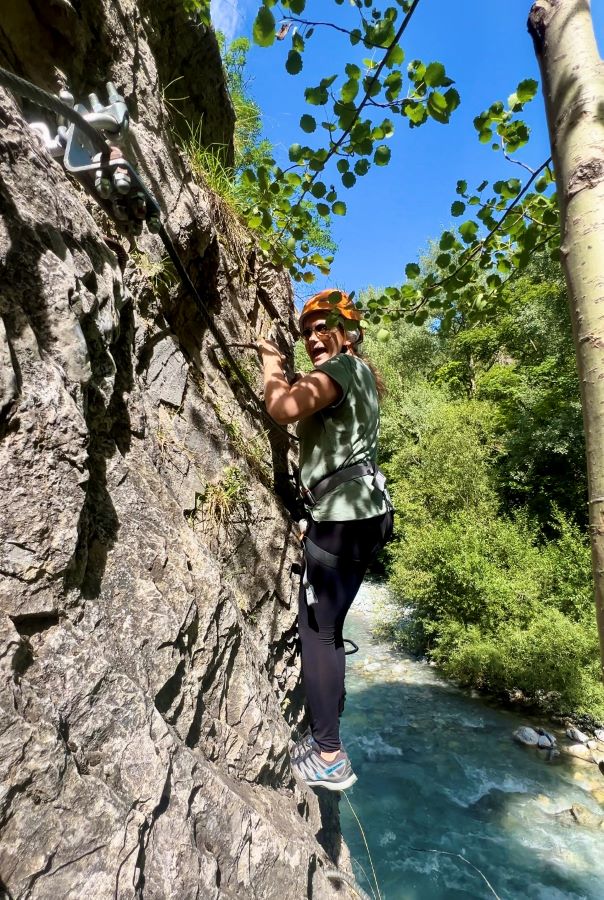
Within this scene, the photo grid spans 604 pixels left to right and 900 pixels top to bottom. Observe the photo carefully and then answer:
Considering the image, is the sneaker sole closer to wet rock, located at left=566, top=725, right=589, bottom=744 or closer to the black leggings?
the black leggings

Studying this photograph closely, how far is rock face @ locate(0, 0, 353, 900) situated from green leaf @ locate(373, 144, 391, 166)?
122cm

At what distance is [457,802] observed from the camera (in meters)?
7.23

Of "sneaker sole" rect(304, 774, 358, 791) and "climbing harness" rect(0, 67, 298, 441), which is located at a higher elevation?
"climbing harness" rect(0, 67, 298, 441)

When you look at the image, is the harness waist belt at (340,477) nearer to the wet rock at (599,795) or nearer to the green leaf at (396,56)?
the green leaf at (396,56)

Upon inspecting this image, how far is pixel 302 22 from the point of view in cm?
137

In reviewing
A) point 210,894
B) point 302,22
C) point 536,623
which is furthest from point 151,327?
point 536,623

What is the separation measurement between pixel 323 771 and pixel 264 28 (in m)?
3.11

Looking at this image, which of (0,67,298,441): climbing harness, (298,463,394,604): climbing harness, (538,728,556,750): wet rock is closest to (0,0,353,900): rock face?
(0,67,298,441): climbing harness

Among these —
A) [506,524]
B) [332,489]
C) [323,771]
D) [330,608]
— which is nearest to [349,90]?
[332,489]

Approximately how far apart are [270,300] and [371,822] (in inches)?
292

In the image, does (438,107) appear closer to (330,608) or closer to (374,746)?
(330,608)

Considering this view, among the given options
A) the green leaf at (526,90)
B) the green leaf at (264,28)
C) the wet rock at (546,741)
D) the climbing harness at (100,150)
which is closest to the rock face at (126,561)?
the climbing harness at (100,150)

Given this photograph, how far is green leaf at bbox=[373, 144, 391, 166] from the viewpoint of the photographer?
183cm

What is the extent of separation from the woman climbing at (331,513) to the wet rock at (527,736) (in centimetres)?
831
